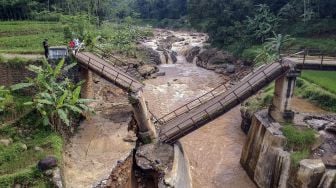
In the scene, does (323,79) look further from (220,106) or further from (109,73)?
(109,73)

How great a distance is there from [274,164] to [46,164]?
44.5 ft

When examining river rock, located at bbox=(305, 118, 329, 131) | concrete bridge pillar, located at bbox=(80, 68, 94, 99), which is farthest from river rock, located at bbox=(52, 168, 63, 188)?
river rock, located at bbox=(305, 118, 329, 131)

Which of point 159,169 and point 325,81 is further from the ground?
point 325,81

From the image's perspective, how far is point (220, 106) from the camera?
22750 millimetres

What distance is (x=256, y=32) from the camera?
52312 millimetres

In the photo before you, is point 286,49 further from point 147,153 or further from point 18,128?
point 18,128

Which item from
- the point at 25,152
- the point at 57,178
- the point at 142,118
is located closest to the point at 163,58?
the point at 142,118

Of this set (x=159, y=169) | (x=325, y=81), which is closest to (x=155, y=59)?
(x=325, y=81)

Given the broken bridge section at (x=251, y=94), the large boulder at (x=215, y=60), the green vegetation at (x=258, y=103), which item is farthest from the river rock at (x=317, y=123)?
the large boulder at (x=215, y=60)

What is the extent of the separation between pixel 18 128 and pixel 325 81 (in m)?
26.1

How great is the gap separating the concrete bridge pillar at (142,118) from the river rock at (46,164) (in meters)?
6.97

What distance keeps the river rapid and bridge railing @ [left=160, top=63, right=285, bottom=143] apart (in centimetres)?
390

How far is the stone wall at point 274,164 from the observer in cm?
1877

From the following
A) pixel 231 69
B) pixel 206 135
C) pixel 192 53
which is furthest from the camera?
pixel 192 53
